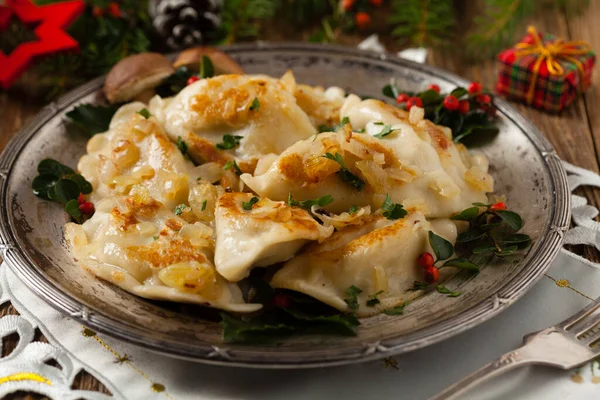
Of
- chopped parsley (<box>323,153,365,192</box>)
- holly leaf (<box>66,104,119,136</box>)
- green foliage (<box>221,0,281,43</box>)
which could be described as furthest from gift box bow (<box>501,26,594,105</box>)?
holly leaf (<box>66,104,119,136</box>)

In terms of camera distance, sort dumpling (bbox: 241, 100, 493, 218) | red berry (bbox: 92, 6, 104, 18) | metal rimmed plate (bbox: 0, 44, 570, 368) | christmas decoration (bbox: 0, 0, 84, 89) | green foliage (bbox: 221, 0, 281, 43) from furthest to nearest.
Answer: green foliage (bbox: 221, 0, 281, 43)
red berry (bbox: 92, 6, 104, 18)
christmas decoration (bbox: 0, 0, 84, 89)
dumpling (bbox: 241, 100, 493, 218)
metal rimmed plate (bbox: 0, 44, 570, 368)

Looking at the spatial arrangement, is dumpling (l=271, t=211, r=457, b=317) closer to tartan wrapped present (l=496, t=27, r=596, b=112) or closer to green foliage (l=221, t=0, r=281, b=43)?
tartan wrapped present (l=496, t=27, r=596, b=112)

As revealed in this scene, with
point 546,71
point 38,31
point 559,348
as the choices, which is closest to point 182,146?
point 559,348

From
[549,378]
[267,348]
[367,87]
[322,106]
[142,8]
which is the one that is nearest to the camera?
[267,348]

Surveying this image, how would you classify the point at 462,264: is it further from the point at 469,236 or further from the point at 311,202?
the point at 311,202

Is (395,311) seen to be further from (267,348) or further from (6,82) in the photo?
(6,82)

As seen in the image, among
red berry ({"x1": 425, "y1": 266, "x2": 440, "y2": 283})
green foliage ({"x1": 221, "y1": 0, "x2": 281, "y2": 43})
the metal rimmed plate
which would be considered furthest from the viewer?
green foliage ({"x1": 221, "y1": 0, "x2": 281, "y2": 43})

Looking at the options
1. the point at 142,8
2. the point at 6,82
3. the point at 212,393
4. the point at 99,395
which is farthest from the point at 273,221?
the point at 142,8
